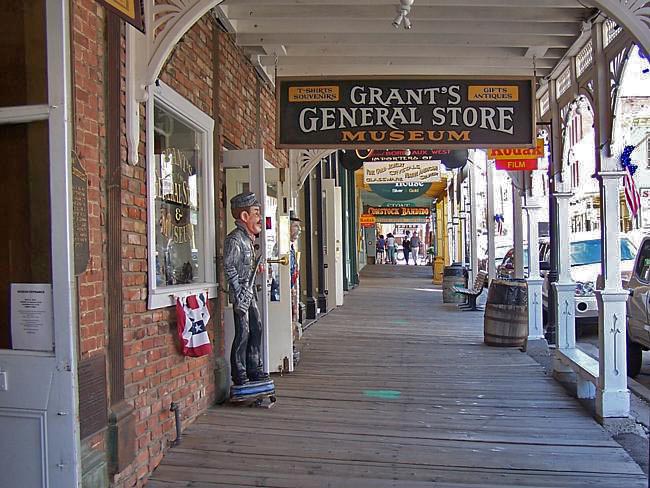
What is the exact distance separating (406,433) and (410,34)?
12.9ft

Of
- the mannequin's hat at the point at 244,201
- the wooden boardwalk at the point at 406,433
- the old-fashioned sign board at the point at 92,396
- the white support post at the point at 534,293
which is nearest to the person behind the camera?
the old-fashioned sign board at the point at 92,396

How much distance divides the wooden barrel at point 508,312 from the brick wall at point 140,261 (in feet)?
14.8

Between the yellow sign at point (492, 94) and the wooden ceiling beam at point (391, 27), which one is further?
the wooden ceiling beam at point (391, 27)

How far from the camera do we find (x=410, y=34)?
6773 mm

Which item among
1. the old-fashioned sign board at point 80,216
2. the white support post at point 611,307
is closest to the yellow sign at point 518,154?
the white support post at point 611,307

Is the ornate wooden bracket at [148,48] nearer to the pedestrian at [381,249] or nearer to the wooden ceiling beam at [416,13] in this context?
the wooden ceiling beam at [416,13]

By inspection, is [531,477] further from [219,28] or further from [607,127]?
[219,28]

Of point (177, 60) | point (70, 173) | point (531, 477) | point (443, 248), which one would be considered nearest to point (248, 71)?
point (177, 60)

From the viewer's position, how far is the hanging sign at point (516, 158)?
28.9ft

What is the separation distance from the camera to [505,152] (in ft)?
29.6

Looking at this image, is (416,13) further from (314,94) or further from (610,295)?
(610,295)

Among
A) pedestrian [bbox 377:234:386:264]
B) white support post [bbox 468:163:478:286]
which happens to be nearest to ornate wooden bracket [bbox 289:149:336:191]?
white support post [bbox 468:163:478:286]

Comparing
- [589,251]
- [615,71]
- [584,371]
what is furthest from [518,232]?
[615,71]

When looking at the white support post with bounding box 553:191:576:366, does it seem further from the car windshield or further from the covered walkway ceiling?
the car windshield
